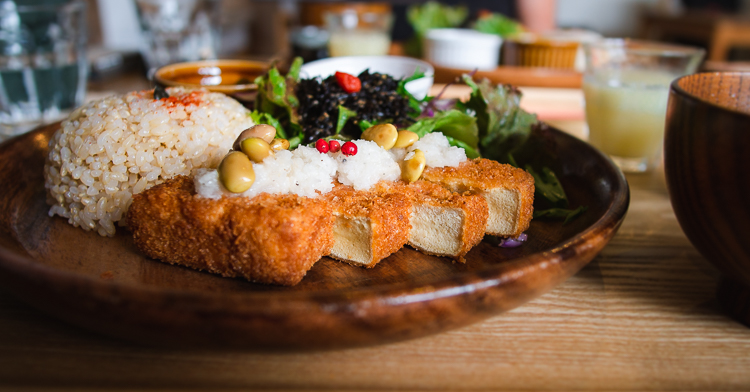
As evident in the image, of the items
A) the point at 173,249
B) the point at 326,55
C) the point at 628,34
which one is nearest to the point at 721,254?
the point at 173,249

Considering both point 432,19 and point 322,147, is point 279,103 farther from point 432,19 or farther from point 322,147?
point 432,19

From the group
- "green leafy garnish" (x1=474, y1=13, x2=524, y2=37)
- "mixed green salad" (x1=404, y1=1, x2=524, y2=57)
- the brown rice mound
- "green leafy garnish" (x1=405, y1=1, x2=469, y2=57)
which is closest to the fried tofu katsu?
the brown rice mound

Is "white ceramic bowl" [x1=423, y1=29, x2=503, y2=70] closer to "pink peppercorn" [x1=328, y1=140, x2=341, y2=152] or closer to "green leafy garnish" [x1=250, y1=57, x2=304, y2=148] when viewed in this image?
"green leafy garnish" [x1=250, y1=57, x2=304, y2=148]

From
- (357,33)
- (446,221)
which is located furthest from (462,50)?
(446,221)

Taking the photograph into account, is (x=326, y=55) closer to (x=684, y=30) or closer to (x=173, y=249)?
(x=173, y=249)

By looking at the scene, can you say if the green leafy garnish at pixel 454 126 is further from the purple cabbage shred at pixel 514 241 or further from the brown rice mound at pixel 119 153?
the brown rice mound at pixel 119 153

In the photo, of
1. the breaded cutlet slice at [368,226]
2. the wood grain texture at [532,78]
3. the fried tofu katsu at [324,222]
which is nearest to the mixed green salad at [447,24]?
the wood grain texture at [532,78]
